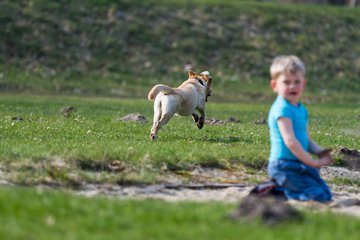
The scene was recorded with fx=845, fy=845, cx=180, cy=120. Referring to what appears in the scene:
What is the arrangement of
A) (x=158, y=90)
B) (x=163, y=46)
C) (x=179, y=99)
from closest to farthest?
(x=158, y=90), (x=179, y=99), (x=163, y=46)

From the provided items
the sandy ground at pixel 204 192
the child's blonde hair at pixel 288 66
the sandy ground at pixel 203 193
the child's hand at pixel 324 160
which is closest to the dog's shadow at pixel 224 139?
the sandy ground at pixel 204 192

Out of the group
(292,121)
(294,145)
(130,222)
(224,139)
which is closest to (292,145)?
(294,145)

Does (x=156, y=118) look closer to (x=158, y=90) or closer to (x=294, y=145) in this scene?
(x=158, y=90)

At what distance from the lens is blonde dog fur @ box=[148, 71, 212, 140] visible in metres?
14.9

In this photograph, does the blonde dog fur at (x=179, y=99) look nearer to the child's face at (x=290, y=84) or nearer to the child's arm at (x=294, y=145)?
the child's face at (x=290, y=84)

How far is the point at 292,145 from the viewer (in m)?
9.95

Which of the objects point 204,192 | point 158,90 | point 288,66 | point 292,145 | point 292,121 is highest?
point 288,66

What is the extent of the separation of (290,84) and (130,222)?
10.2 ft

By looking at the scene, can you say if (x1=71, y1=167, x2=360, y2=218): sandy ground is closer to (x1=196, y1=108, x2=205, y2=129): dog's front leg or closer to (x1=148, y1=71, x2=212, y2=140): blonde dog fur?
(x1=148, y1=71, x2=212, y2=140): blonde dog fur

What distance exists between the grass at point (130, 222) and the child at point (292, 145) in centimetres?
149

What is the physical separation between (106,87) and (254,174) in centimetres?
2384

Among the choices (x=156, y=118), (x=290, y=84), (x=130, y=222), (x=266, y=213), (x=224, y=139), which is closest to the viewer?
(x=130, y=222)

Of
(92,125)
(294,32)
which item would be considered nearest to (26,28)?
(294,32)

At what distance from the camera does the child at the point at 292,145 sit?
9.93 metres
